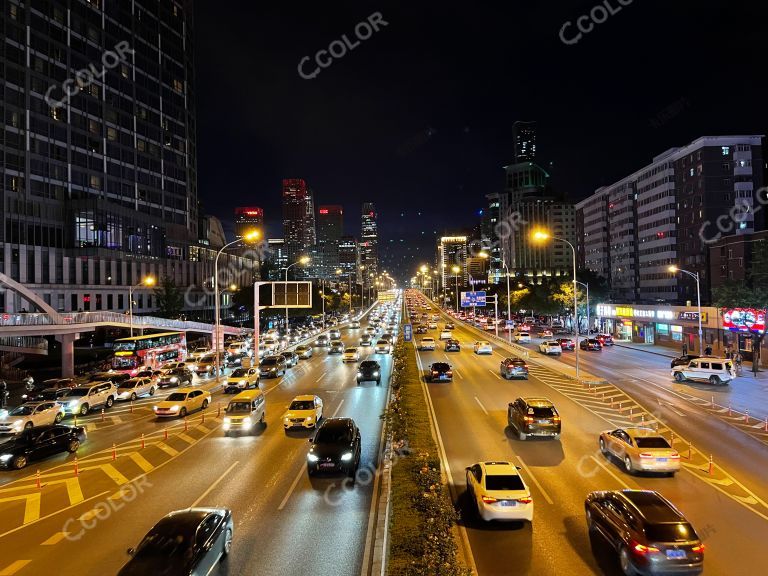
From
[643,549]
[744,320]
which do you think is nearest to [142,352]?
[643,549]

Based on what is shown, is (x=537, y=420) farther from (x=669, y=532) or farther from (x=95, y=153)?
(x=95, y=153)

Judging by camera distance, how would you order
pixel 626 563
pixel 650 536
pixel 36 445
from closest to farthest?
pixel 650 536
pixel 626 563
pixel 36 445

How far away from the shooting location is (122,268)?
282 ft

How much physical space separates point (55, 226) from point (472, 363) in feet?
213

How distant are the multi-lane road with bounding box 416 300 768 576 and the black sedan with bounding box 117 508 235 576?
5753 mm

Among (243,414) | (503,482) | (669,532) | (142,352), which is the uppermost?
(142,352)

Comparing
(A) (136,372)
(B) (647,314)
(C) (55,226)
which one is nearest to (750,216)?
(B) (647,314)

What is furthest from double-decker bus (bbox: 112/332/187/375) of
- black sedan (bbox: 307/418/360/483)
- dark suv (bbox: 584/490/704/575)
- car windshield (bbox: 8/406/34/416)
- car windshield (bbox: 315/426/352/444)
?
dark suv (bbox: 584/490/704/575)

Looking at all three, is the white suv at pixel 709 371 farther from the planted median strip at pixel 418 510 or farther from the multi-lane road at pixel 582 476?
the planted median strip at pixel 418 510

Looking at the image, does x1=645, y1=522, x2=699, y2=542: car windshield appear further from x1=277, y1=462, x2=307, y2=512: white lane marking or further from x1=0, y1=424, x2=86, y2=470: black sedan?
x1=0, y1=424, x2=86, y2=470: black sedan

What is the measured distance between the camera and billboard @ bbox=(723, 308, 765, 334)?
44094mm

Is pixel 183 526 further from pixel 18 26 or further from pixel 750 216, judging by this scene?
pixel 750 216

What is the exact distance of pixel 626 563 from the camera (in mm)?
11445

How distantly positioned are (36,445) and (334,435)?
42.3ft
